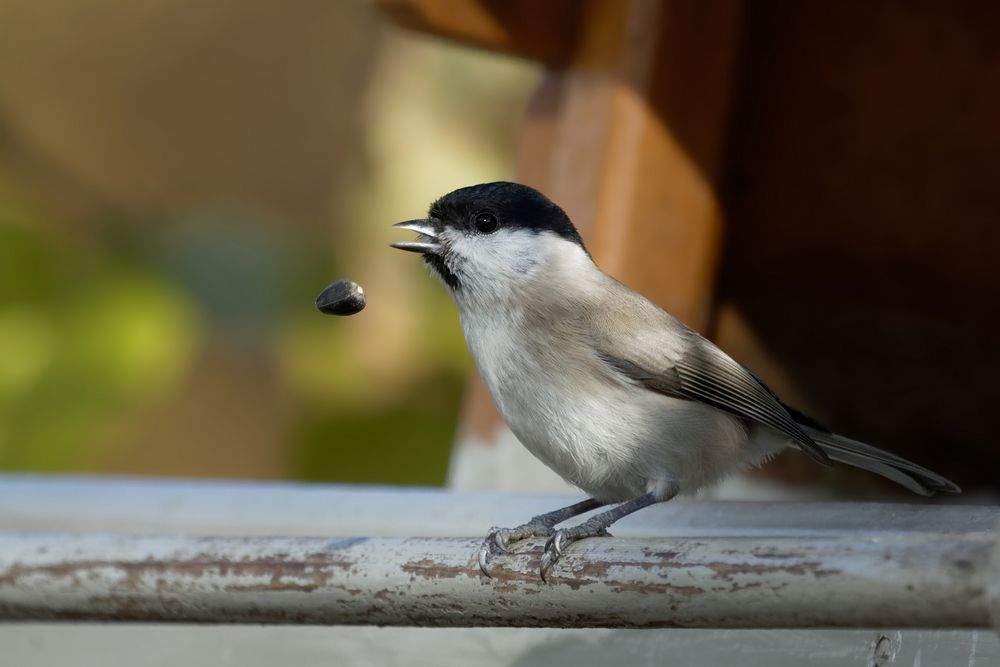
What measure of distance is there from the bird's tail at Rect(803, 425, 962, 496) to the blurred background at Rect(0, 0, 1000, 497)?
0.59 meters

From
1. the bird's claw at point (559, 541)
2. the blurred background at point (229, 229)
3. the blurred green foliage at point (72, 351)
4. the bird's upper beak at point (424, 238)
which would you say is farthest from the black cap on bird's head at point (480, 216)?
the blurred green foliage at point (72, 351)

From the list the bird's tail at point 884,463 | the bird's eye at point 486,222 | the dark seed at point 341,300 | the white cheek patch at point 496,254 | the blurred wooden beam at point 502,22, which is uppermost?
the blurred wooden beam at point 502,22

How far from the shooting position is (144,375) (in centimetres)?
320

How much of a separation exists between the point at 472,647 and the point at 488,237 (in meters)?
0.58

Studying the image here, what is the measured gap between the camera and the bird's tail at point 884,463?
1.94m

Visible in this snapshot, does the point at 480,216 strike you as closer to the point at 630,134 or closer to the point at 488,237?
the point at 488,237

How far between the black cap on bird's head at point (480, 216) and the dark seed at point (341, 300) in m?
0.23

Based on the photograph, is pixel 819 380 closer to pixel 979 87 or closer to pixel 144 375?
pixel 979 87

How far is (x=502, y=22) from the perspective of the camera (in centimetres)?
255

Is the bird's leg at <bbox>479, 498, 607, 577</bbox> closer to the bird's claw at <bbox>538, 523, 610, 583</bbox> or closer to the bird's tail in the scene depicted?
the bird's claw at <bbox>538, 523, 610, 583</bbox>

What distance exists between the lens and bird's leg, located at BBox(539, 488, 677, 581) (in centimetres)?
147

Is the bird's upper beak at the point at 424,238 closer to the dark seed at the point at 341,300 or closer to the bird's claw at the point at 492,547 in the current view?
the dark seed at the point at 341,300

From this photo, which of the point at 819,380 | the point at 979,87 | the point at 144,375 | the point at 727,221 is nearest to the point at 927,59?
the point at 979,87

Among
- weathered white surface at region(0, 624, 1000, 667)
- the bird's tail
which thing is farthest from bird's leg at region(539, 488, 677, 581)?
the bird's tail
